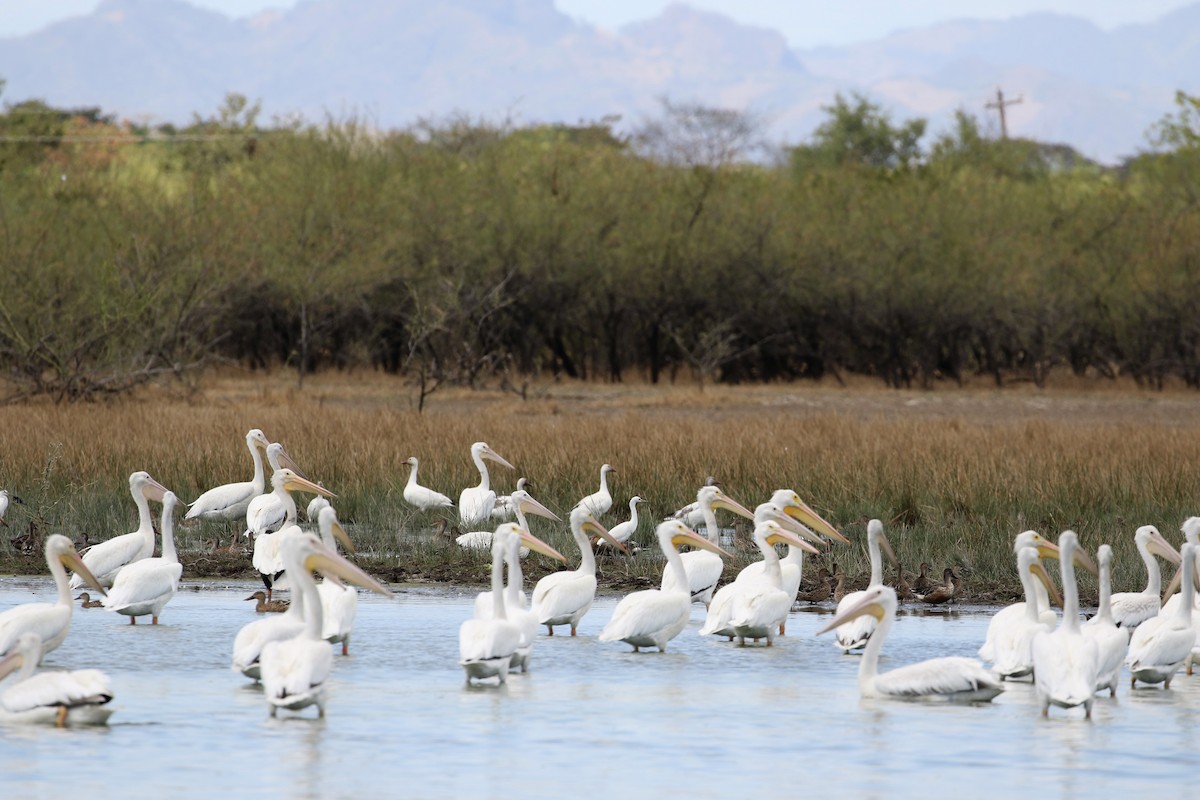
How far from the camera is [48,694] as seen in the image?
7.56m

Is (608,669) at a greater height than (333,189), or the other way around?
(333,189)

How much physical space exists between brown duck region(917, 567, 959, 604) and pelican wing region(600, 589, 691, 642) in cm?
238

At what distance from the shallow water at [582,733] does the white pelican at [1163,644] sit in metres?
0.13

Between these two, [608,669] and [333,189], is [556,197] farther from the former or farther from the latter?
[608,669]

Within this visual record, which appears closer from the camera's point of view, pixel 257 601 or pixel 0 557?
pixel 257 601

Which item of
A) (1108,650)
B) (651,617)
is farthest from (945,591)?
(1108,650)

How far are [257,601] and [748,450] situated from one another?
6.65m

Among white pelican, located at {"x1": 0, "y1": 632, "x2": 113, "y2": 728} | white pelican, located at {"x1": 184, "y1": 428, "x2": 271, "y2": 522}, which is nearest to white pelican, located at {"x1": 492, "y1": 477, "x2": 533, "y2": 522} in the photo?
white pelican, located at {"x1": 184, "y1": 428, "x2": 271, "y2": 522}

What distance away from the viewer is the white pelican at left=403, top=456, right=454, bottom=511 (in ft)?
48.9

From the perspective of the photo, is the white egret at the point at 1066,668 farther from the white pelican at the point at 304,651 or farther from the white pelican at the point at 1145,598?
the white pelican at the point at 304,651

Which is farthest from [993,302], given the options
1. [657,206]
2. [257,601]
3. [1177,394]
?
[257,601]

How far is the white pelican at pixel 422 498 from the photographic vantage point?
48.9ft

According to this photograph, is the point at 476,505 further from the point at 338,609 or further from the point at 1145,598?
the point at 1145,598

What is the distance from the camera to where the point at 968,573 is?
12.8 metres
